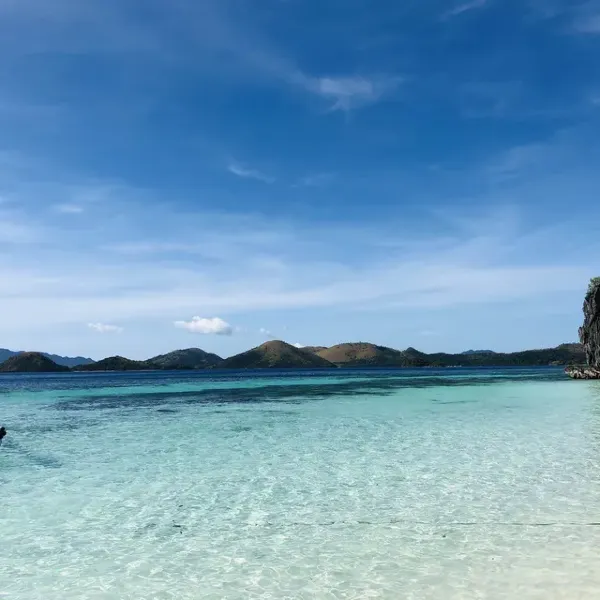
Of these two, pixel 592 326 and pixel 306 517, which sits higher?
pixel 592 326

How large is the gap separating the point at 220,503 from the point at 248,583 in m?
5.39

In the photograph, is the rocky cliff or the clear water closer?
the clear water

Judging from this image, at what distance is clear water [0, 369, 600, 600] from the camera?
9.39m

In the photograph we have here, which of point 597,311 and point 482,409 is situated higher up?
point 597,311

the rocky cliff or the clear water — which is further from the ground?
the rocky cliff

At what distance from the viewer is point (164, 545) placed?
37.7 ft

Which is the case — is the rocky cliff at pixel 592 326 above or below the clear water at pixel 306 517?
above

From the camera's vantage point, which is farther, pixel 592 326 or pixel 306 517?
pixel 592 326

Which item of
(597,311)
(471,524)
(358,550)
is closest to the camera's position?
(358,550)

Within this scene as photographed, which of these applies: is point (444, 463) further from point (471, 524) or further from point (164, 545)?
point (164, 545)

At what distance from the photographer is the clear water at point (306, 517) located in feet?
30.8

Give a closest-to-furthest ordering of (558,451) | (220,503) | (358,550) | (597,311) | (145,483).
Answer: (358,550)
(220,503)
(145,483)
(558,451)
(597,311)

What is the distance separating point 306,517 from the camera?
13.2m

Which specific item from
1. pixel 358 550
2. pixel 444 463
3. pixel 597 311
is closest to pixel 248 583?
pixel 358 550
